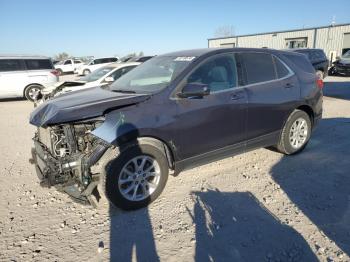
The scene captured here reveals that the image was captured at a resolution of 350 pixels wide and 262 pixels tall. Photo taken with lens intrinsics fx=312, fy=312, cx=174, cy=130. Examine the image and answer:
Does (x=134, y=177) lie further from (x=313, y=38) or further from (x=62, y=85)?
(x=313, y=38)

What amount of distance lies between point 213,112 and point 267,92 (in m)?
1.10

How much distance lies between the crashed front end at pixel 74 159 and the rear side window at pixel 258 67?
2.26 m

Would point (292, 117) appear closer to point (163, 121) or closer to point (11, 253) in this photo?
point (163, 121)

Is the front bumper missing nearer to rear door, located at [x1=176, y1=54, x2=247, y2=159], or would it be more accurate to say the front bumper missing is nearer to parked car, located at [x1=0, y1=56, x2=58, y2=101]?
rear door, located at [x1=176, y1=54, x2=247, y2=159]

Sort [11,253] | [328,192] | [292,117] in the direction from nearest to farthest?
[11,253] < [328,192] < [292,117]

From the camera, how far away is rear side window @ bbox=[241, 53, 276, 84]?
14.8ft

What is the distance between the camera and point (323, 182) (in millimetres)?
4262

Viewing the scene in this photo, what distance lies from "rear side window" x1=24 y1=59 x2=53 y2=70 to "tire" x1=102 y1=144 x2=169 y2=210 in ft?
39.5

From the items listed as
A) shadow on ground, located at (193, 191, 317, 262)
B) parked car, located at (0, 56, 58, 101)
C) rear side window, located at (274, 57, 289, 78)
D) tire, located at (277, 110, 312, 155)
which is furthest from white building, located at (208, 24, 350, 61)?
shadow on ground, located at (193, 191, 317, 262)

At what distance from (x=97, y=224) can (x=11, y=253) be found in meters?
0.86

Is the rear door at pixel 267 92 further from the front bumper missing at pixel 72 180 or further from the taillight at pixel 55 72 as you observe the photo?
the taillight at pixel 55 72

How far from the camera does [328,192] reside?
397 cm

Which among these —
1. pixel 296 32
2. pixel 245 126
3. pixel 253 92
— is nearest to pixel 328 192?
pixel 245 126

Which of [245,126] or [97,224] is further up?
[245,126]
